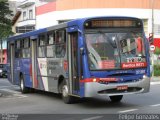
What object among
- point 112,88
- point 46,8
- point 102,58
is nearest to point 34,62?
point 102,58

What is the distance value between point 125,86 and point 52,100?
434 cm

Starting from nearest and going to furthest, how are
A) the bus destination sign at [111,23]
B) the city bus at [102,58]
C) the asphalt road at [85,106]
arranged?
the asphalt road at [85,106]
the city bus at [102,58]
the bus destination sign at [111,23]

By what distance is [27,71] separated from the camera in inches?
812

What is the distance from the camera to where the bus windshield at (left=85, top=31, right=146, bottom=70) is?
14.0 m

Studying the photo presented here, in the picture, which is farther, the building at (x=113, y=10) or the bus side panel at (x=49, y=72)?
the building at (x=113, y=10)

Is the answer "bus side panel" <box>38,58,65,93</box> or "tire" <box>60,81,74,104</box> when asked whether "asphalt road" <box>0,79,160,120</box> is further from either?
"bus side panel" <box>38,58,65,93</box>

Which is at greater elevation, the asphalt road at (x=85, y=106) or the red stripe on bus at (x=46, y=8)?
the red stripe on bus at (x=46, y=8)

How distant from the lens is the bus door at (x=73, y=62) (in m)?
14.6

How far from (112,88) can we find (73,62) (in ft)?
5.66

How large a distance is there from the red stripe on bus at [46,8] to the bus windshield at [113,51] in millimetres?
45041

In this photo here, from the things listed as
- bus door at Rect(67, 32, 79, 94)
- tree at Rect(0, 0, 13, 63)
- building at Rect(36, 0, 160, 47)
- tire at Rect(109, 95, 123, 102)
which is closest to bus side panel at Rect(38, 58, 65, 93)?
bus door at Rect(67, 32, 79, 94)

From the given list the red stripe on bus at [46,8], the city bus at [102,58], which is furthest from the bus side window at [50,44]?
the red stripe on bus at [46,8]

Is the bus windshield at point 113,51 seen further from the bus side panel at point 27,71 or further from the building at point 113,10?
the building at point 113,10

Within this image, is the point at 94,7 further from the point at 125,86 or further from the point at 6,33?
the point at 125,86
